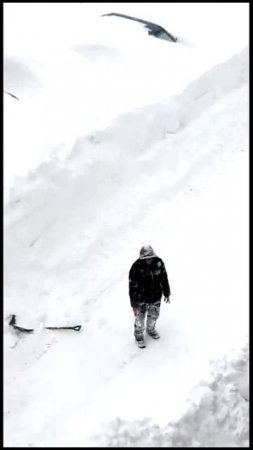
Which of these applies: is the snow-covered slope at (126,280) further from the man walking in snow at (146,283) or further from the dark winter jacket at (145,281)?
the dark winter jacket at (145,281)

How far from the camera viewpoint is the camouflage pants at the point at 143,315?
25.1 ft

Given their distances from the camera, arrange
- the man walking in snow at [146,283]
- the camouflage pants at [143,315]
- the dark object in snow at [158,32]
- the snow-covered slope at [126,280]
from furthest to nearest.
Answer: the dark object in snow at [158,32], the camouflage pants at [143,315], the man walking in snow at [146,283], the snow-covered slope at [126,280]

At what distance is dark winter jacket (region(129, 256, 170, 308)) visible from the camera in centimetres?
744

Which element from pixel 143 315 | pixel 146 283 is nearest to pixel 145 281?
pixel 146 283

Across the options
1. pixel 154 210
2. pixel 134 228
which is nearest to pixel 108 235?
pixel 134 228

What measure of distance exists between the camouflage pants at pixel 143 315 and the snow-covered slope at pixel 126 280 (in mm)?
351

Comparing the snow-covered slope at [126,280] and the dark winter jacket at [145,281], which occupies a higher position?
the dark winter jacket at [145,281]

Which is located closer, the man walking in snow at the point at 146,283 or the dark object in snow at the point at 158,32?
the man walking in snow at the point at 146,283

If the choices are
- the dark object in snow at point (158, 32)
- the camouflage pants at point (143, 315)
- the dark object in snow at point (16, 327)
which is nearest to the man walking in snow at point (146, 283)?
the camouflage pants at point (143, 315)

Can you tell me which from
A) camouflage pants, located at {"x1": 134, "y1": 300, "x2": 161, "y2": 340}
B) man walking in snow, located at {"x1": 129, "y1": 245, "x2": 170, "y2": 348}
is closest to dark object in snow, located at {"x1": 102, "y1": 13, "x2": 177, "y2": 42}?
man walking in snow, located at {"x1": 129, "y1": 245, "x2": 170, "y2": 348}

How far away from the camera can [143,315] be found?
7.75m

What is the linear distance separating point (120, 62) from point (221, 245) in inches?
279

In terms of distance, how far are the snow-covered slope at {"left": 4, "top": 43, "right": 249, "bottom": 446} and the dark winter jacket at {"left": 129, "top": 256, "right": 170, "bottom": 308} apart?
3.19ft

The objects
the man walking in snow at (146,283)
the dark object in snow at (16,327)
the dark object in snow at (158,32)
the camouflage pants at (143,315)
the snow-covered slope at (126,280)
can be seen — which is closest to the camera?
the snow-covered slope at (126,280)
